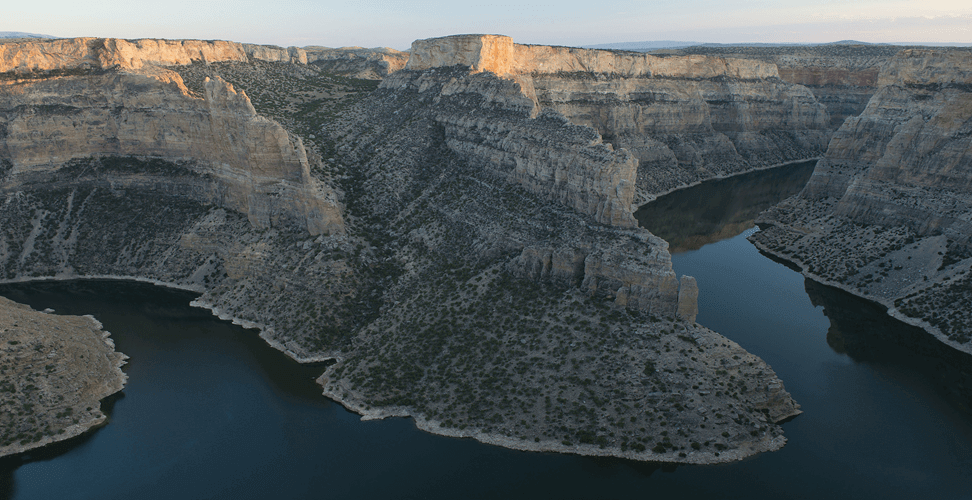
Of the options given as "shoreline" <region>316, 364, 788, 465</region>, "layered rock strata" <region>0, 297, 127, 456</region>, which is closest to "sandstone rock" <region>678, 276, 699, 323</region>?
"shoreline" <region>316, 364, 788, 465</region>

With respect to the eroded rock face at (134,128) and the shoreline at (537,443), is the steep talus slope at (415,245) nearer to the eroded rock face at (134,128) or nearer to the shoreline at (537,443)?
the shoreline at (537,443)

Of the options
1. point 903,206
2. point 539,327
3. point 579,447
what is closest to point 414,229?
point 539,327

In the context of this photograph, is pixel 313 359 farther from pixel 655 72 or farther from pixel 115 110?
pixel 655 72

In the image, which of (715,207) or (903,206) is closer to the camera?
(903,206)

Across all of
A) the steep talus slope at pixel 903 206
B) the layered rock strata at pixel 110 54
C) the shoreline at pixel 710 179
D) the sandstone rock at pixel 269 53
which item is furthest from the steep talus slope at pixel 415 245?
the shoreline at pixel 710 179

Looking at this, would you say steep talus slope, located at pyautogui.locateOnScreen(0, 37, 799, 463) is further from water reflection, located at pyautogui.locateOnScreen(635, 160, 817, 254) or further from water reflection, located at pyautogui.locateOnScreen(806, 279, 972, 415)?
water reflection, located at pyautogui.locateOnScreen(635, 160, 817, 254)

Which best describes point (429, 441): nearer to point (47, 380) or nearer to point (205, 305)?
point (47, 380)
